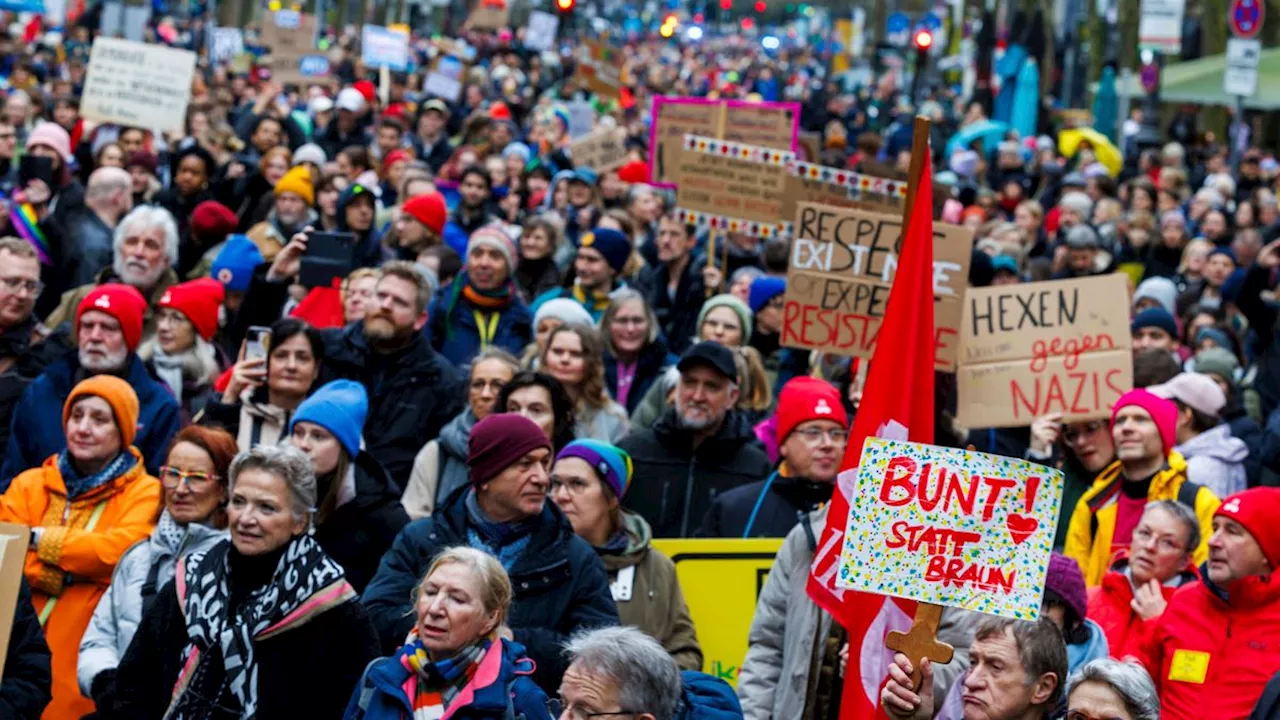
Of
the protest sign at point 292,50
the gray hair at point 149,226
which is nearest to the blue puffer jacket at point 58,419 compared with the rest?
the gray hair at point 149,226

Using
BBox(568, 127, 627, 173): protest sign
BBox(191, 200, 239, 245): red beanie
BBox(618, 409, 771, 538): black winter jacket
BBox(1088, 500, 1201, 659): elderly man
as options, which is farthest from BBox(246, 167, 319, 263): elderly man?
BBox(1088, 500, 1201, 659): elderly man

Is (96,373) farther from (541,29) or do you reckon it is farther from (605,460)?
(541,29)

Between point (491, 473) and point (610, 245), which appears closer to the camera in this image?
point (491, 473)

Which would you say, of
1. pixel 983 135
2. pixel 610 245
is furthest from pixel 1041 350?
pixel 983 135

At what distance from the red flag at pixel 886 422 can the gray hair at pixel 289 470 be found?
1.46 meters

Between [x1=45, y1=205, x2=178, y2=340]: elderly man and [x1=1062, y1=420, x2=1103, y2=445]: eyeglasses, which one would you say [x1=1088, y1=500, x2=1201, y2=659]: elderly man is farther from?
[x1=45, y1=205, x2=178, y2=340]: elderly man

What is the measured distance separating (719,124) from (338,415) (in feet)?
25.4

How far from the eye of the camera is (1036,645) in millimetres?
5227

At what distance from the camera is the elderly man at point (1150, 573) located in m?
6.83

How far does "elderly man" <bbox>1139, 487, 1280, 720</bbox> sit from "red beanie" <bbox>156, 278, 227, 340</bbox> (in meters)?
4.40

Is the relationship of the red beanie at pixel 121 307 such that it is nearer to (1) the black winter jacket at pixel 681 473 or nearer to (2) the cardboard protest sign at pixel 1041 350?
(1) the black winter jacket at pixel 681 473

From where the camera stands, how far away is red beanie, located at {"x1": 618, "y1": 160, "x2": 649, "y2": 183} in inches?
709

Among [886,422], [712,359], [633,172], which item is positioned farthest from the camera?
[633,172]

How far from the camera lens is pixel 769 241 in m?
12.3
